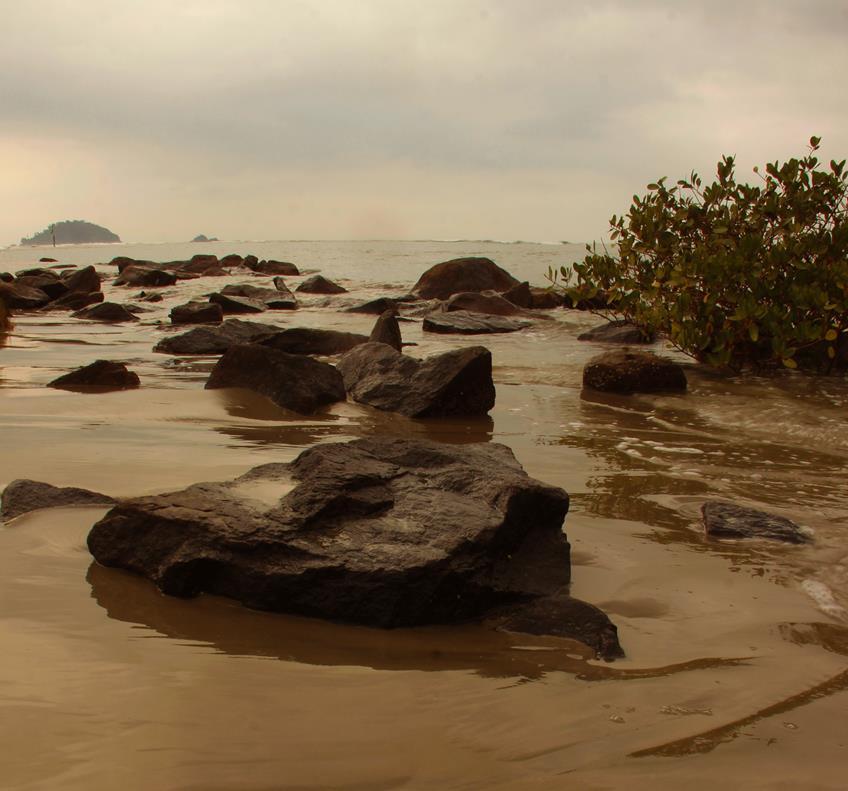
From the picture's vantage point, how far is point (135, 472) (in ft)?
12.3

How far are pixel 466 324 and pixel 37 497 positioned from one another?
940cm

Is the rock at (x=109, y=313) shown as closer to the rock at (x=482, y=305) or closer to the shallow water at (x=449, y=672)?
the rock at (x=482, y=305)

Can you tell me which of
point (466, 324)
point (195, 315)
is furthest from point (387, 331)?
point (195, 315)

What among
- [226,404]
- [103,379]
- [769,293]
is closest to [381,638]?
[226,404]

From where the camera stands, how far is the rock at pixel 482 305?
14828 mm

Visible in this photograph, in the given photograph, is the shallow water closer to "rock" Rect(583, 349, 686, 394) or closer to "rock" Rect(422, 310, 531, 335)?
"rock" Rect(583, 349, 686, 394)

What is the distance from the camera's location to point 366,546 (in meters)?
2.50

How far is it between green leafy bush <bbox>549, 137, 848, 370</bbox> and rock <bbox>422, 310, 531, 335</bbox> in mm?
3448

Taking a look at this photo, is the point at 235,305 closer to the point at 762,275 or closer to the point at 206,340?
the point at 206,340

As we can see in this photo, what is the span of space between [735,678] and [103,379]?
208 inches

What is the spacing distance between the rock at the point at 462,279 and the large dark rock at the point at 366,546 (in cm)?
1584

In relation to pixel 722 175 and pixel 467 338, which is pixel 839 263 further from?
pixel 467 338

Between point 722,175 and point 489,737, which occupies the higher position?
point 722,175

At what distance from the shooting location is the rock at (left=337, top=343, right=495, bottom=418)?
5.74m
